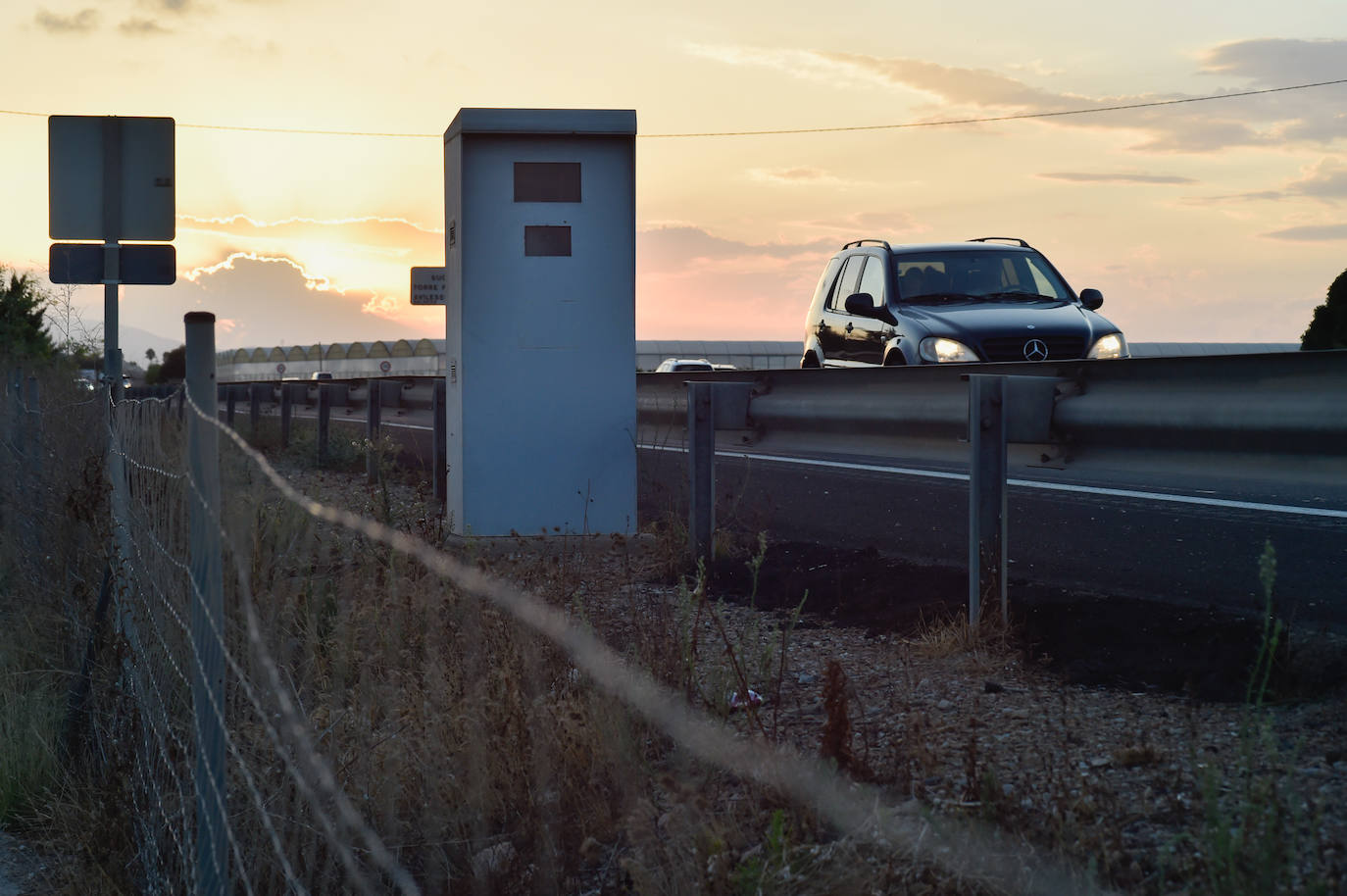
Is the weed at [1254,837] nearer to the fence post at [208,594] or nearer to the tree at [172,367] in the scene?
the fence post at [208,594]

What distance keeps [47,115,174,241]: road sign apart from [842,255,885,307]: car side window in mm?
6058

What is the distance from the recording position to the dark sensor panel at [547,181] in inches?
310

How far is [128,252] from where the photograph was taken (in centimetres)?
1115

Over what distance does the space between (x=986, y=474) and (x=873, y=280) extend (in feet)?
25.8

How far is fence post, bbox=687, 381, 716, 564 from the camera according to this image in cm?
644

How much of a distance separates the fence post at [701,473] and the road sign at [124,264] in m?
6.30

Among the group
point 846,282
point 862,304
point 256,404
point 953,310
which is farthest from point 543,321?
point 256,404

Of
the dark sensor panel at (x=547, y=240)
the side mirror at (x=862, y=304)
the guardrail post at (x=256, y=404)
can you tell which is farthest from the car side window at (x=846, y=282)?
the guardrail post at (x=256, y=404)

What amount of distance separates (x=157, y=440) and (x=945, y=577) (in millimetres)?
3260

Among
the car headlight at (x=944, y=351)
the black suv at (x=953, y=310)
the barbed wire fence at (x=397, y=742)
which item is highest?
the black suv at (x=953, y=310)

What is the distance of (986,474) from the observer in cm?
455

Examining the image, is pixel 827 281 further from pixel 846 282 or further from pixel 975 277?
pixel 975 277

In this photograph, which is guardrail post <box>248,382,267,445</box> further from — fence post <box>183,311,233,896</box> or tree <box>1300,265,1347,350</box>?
fence post <box>183,311,233,896</box>

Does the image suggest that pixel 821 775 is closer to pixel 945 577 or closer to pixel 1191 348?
pixel 945 577
